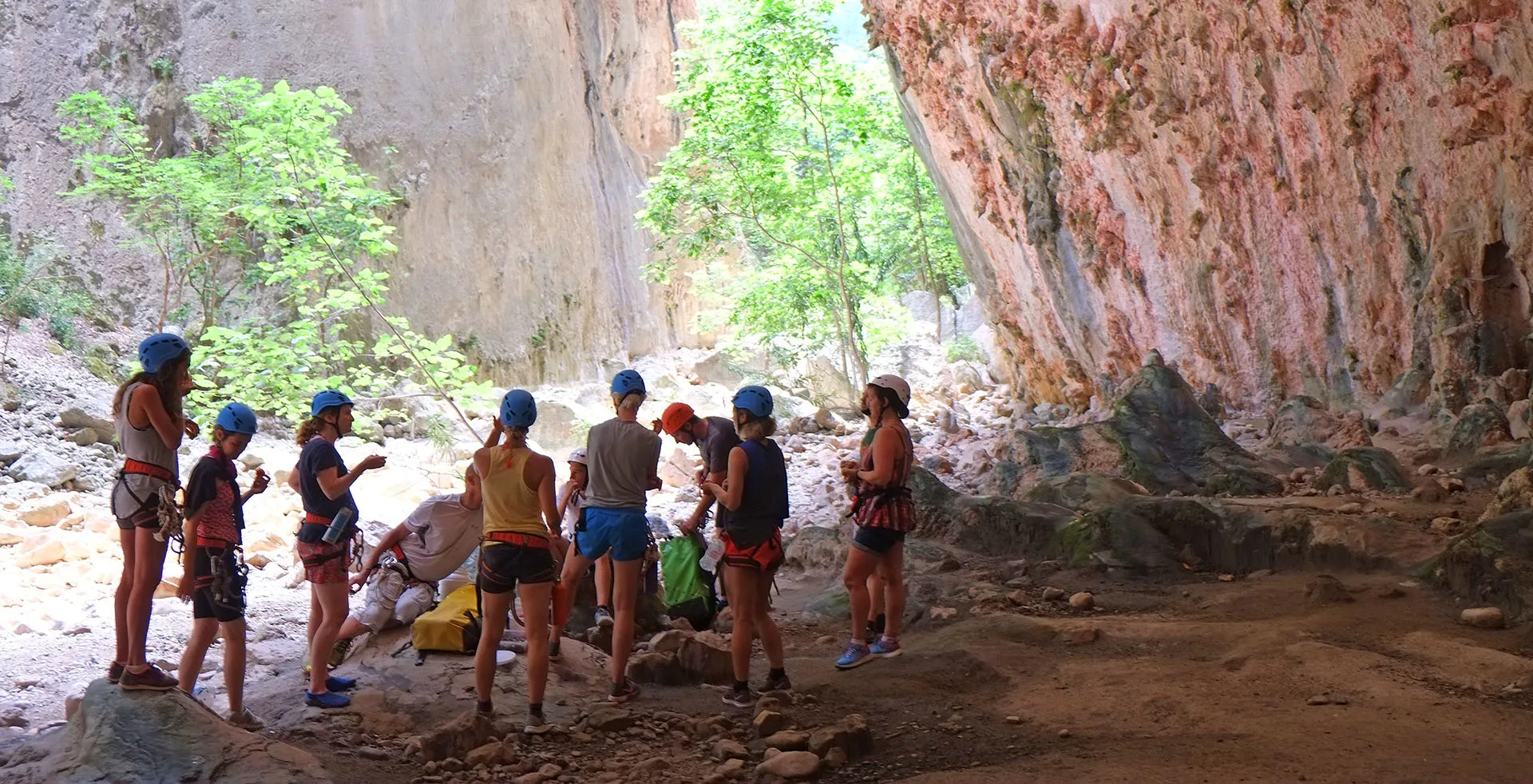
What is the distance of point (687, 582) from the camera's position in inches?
278

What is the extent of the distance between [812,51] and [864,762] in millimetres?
16059

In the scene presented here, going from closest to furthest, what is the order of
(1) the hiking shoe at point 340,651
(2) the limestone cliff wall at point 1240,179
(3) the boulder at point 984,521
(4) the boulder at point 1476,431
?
1. (1) the hiking shoe at point 340,651
2. (3) the boulder at point 984,521
3. (4) the boulder at point 1476,431
4. (2) the limestone cliff wall at point 1240,179

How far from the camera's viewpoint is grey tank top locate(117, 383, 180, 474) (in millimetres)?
4703

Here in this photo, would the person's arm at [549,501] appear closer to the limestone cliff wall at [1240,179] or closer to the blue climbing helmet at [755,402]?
the blue climbing helmet at [755,402]

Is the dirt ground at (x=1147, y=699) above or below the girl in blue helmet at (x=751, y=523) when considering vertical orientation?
below

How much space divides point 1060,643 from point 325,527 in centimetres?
395

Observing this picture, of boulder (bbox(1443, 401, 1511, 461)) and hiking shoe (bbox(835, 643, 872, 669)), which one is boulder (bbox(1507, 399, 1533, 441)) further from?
hiking shoe (bbox(835, 643, 872, 669))

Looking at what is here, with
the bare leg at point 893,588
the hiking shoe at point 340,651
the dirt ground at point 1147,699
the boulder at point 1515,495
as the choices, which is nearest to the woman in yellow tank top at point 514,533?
the dirt ground at point 1147,699

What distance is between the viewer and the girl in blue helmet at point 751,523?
17.5 ft

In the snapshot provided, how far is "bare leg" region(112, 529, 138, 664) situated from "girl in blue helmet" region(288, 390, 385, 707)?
74cm

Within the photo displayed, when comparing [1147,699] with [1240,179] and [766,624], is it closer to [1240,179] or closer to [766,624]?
[766,624]

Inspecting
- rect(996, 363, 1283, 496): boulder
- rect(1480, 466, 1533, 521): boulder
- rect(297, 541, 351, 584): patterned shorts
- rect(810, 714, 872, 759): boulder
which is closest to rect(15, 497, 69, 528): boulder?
rect(297, 541, 351, 584): patterned shorts

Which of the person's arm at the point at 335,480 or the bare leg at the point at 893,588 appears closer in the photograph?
the person's arm at the point at 335,480

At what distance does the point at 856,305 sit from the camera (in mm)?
20922
